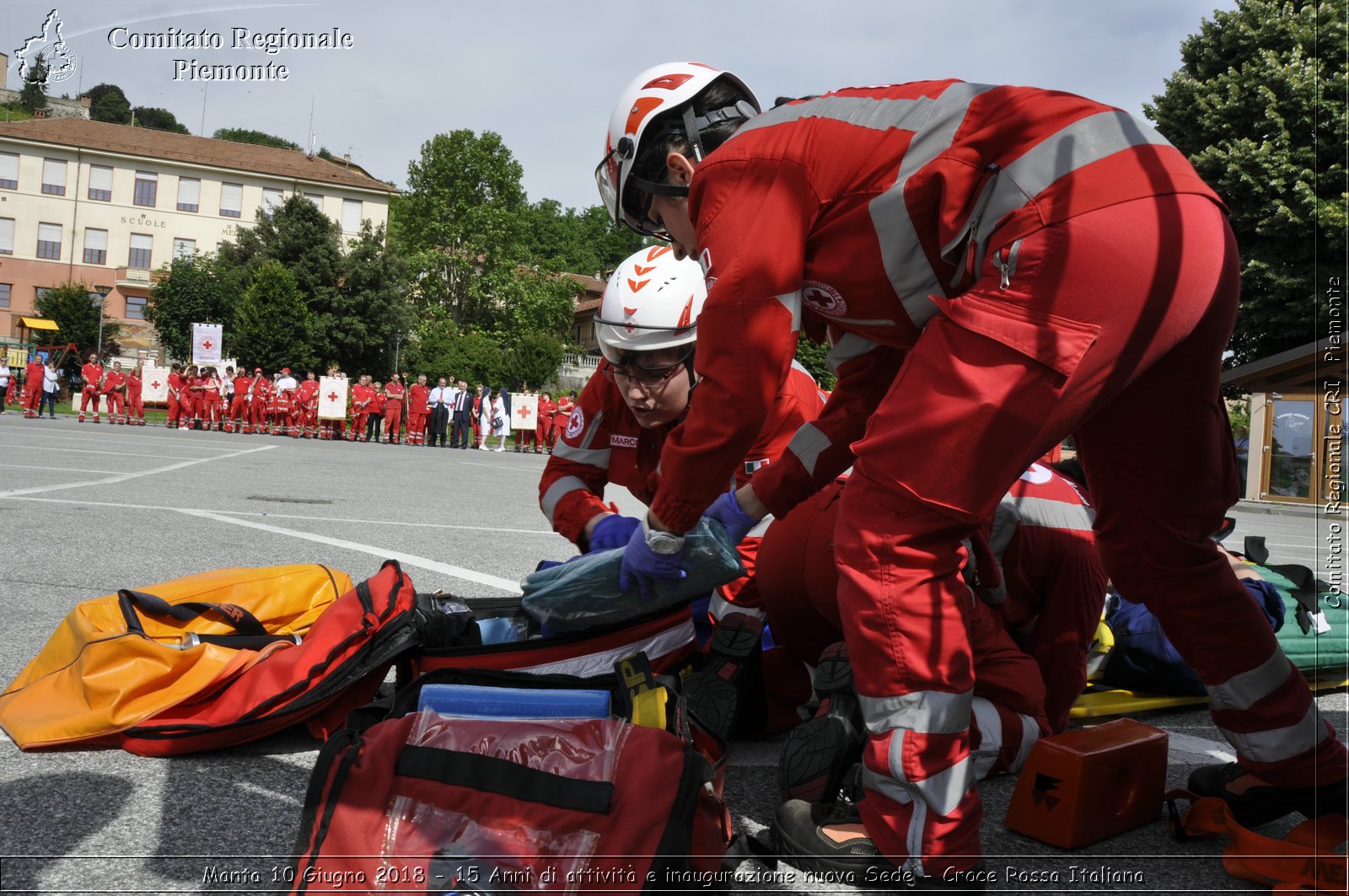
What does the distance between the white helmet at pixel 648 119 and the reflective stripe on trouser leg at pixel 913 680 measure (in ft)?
3.91

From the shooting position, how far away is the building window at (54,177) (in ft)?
199

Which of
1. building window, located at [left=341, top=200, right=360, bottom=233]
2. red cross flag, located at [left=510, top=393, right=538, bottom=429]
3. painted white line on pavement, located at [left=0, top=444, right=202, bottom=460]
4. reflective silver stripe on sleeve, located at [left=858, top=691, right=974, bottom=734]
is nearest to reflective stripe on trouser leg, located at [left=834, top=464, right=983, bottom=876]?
reflective silver stripe on sleeve, located at [left=858, top=691, right=974, bottom=734]

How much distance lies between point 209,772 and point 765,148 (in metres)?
2.03

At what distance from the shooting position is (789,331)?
208 centimetres

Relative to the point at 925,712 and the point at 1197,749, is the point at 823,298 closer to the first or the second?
the point at 925,712

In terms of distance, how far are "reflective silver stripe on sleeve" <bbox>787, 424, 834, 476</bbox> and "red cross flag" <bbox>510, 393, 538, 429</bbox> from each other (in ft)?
82.8

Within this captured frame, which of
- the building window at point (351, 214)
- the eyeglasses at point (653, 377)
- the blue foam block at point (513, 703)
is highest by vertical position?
the building window at point (351, 214)

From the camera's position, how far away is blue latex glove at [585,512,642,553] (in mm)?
3473

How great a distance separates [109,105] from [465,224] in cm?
6342

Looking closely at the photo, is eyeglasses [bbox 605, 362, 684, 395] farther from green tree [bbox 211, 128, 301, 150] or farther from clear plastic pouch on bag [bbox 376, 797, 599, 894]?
green tree [bbox 211, 128, 301, 150]

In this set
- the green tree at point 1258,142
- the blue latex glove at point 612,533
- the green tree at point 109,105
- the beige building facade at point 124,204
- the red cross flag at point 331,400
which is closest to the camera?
the blue latex glove at point 612,533

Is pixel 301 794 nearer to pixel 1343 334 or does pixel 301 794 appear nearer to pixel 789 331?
pixel 789 331

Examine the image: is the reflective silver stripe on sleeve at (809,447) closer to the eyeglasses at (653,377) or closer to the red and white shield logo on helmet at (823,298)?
the red and white shield logo on helmet at (823,298)

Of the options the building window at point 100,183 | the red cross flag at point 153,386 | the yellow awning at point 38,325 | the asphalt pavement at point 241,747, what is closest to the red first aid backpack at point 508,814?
the asphalt pavement at point 241,747
